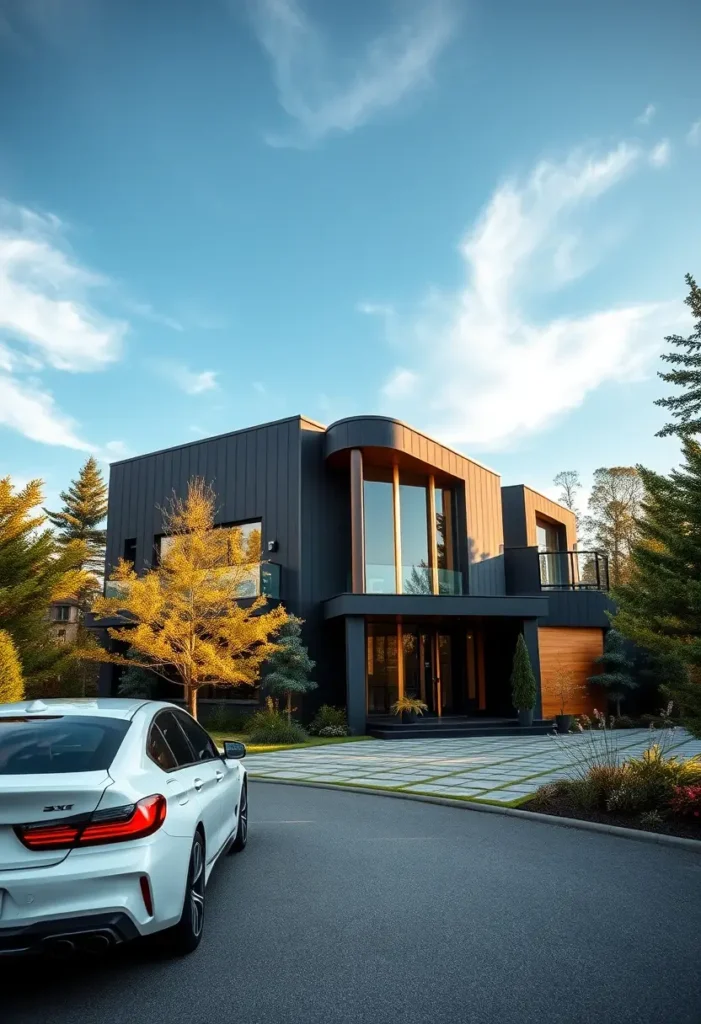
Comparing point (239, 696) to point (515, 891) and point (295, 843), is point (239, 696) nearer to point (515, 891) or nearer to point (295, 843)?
point (295, 843)

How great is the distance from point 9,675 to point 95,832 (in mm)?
9175

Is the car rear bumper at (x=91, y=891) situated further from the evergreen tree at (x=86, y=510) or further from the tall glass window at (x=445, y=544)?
the evergreen tree at (x=86, y=510)

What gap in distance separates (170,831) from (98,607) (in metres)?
14.7

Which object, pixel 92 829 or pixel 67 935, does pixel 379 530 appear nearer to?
pixel 92 829

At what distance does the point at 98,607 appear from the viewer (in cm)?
1703

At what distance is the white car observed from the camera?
2879 millimetres

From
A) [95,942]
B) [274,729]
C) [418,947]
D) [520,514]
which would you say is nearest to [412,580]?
[274,729]

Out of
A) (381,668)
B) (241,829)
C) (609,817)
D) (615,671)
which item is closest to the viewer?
(241,829)

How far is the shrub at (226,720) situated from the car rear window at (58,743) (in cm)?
1539

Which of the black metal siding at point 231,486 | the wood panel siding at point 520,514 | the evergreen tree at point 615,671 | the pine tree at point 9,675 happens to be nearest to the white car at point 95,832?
the pine tree at point 9,675

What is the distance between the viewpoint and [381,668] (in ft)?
63.4

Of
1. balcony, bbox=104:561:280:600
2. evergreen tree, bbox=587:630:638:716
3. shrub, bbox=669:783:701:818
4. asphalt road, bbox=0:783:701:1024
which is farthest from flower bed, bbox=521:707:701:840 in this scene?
evergreen tree, bbox=587:630:638:716

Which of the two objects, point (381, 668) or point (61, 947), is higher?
point (381, 668)

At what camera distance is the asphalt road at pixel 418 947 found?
2945mm
